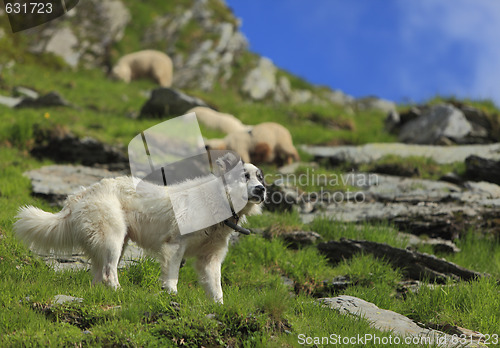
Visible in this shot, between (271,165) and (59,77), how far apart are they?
1346 cm

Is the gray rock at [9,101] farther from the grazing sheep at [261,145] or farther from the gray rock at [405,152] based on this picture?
the gray rock at [405,152]

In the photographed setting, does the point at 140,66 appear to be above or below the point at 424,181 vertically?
above

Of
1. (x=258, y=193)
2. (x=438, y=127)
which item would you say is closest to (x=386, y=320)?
(x=258, y=193)

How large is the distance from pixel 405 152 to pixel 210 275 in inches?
421

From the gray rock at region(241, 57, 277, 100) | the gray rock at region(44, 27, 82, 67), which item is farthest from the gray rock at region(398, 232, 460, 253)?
the gray rock at region(44, 27, 82, 67)

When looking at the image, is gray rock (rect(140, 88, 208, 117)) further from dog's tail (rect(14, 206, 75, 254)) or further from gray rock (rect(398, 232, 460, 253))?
dog's tail (rect(14, 206, 75, 254))

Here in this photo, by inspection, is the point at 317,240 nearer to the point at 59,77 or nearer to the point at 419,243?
the point at 419,243

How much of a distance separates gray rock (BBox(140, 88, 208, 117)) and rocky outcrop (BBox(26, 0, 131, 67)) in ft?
36.5

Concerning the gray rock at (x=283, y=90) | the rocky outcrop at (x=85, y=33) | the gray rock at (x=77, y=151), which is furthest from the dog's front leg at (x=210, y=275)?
the gray rock at (x=283, y=90)

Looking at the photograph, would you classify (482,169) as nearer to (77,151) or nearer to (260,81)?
(77,151)

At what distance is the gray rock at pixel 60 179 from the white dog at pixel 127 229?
11.1ft

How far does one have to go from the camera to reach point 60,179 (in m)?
11.3

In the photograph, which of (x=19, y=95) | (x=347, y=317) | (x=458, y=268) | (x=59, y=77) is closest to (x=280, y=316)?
(x=347, y=317)

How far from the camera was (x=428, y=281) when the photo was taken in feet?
28.3
